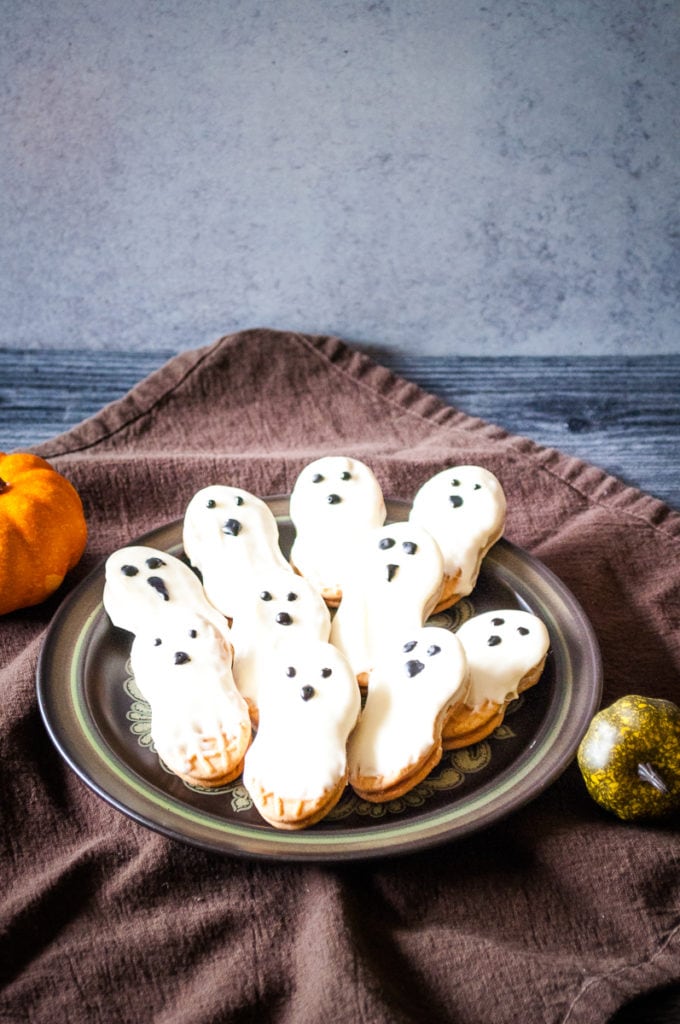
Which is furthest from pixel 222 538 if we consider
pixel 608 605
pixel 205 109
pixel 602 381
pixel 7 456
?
pixel 602 381

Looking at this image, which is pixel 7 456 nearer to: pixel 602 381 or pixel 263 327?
pixel 263 327

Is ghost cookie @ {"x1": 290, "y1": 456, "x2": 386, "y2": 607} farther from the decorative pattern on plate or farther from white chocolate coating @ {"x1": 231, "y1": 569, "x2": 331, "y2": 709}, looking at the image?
the decorative pattern on plate

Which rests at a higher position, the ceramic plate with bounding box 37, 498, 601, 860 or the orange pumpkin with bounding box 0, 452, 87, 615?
the orange pumpkin with bounding box 0, 452, 87, 615

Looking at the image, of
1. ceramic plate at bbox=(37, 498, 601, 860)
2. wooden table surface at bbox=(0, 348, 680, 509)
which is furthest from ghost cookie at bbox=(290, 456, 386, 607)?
wooden table surface at bbox=(0, 348, 680, 509)

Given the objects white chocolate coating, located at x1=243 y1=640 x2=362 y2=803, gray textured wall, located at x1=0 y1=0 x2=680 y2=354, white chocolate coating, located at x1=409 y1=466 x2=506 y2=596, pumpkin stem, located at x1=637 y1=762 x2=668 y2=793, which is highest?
gray textured wall, located at x1=0 y1=0 x2=680 y2=354

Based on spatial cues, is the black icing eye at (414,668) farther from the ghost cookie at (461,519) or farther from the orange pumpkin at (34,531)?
the orange pumpkin at (34,531)

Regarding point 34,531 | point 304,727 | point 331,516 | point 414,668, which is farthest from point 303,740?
point 34,531

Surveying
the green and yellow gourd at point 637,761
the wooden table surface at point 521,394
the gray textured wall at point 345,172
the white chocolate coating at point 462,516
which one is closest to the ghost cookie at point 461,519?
the white chocolate coating at point 462,516

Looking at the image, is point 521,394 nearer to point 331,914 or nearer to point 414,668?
point 414,668
